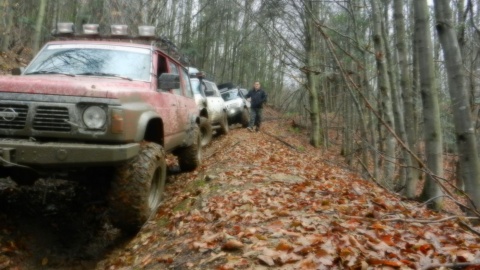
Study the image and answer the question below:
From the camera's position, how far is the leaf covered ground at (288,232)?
3.00m

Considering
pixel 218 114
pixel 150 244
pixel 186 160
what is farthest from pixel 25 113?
pixel 218 114

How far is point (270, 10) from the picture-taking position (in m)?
17.8

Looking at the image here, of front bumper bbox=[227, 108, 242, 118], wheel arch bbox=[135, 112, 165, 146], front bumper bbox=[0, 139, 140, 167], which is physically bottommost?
front bumper bbox=[0, 139, 140, 167]

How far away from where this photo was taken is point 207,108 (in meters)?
11.1

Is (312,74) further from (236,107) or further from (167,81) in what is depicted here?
(167,81)

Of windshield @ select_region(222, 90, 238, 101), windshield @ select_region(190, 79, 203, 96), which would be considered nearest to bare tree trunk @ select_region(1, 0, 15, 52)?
windshield @ select_region(222, 90, 238, 101)

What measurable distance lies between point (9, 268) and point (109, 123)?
5.35ft

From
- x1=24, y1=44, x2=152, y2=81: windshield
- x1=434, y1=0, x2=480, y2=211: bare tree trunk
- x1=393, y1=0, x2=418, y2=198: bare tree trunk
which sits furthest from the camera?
x1=393, y1=0, x2=418, y2=198: bare tree trunk

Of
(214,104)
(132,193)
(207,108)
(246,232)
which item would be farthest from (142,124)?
(214,104)

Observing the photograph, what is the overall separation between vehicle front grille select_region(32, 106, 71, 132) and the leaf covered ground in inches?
56.1

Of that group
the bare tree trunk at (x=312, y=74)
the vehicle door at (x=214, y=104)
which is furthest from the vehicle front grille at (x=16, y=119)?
the bare tree trunk at (x=312, y=74)

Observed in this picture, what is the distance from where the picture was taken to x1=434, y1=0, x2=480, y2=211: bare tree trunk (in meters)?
3.84

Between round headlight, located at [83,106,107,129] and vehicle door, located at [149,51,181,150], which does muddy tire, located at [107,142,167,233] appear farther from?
vehicle door, located at [149,51,181,150]

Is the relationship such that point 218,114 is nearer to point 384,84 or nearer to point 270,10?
point 384,84
